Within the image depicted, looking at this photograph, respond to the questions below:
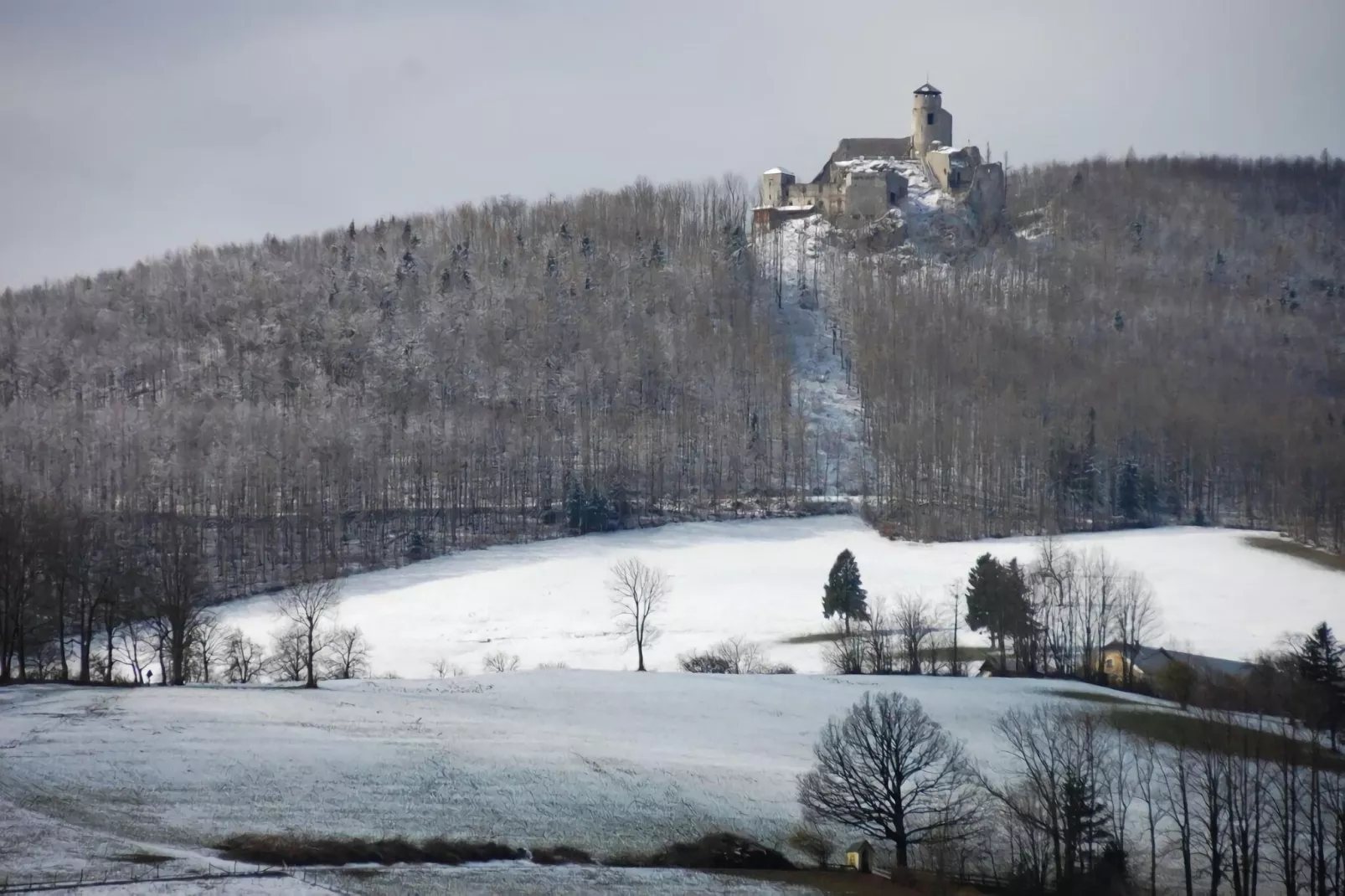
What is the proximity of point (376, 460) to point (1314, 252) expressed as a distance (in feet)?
355

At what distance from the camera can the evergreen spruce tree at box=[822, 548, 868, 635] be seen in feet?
182

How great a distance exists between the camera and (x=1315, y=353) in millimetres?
119562

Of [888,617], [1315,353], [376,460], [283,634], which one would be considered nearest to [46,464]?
[376,460]

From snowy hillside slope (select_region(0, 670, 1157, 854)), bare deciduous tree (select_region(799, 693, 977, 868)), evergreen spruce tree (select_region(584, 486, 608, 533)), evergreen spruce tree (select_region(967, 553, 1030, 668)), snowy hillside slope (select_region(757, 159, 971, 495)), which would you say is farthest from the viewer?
snowy hillside slope (select_region(757, 159, 971, 495))

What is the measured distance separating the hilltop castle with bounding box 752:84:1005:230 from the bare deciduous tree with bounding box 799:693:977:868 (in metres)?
103

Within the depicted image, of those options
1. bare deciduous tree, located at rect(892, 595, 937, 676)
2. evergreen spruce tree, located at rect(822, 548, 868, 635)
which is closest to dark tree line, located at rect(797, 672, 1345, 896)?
bare deciduous tree, located at rect(892, 595, 937, 676)

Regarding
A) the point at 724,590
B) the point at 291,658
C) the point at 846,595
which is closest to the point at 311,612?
the point at 291,658

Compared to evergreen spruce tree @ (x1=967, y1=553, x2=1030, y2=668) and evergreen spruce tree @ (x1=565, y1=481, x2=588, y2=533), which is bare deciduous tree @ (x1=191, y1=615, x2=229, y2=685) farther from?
evergreen spruce tree @ (x1=967, y1=553, x2=1030, y2=668)

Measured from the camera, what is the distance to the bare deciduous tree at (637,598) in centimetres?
5578

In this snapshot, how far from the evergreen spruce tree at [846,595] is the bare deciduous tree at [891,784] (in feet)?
78.1

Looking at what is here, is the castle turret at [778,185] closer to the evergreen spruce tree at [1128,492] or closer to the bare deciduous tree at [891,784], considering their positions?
the evergreen spruce tree at [1128,492]

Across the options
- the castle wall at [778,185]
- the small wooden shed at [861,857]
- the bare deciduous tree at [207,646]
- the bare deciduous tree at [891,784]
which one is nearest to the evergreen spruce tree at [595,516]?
the bare deciduous tree at [207,646]

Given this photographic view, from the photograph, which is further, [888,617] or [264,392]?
[264,392]

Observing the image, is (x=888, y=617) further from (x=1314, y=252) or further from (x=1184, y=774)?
(x=1314, y=252)
